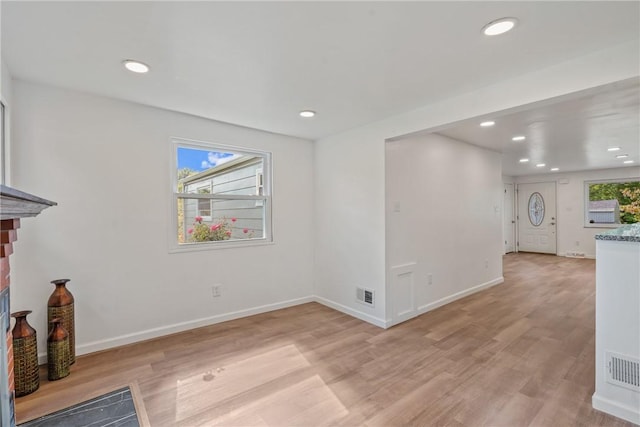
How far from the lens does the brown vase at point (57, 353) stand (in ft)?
7.59

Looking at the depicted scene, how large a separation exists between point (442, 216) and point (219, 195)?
2.96m

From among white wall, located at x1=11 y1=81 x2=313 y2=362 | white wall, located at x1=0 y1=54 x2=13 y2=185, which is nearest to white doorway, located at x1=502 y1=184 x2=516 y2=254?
white wall, located at x1=11 y1=81 x2=313 y2=362

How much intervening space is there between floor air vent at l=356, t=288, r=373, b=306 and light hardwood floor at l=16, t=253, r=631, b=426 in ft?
0.83

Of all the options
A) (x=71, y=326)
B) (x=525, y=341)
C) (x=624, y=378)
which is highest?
(x=71, y=326)

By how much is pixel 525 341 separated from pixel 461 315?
31.4 inches

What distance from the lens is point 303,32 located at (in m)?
1.74

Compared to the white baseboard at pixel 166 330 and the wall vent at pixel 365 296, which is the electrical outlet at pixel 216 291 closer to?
the white baseboard at pixel 166 330

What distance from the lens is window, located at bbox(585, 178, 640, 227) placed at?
24.2 feet

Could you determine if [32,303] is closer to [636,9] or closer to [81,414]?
[81,414]

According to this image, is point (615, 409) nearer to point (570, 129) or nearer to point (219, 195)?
point (570, 129)

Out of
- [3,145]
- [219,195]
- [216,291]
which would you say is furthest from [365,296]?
[3,145]

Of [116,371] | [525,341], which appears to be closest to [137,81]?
[116,371]

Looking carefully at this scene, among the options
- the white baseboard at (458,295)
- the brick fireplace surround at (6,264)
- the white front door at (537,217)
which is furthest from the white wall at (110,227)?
the white front door at (537,217)

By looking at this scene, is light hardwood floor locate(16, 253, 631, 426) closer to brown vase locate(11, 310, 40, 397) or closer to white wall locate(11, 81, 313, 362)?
brown vase locate(11, 310, 40, 397)
